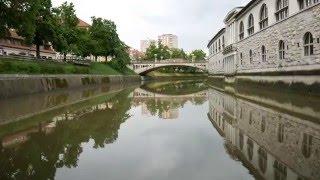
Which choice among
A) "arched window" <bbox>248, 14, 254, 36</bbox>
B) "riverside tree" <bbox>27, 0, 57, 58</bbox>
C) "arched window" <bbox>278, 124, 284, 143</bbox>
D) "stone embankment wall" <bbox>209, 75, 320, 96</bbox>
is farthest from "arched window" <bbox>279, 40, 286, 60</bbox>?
"riverside tree" <bbox>27, 0, 57, 58</bbox>

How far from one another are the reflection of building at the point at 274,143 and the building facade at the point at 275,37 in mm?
12065

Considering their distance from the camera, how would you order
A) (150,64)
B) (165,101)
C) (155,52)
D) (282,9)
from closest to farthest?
(165,101) → (282,9) → (150,64) → (155,52)

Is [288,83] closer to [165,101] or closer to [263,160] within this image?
[165,101]

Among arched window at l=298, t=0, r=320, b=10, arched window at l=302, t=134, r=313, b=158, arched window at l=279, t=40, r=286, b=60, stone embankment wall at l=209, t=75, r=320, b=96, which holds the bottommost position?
arched window at l=302, t=134, r=313, b=158

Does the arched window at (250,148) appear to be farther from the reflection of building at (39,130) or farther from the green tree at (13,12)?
the green tree at (13,12)

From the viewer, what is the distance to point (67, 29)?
194 ft

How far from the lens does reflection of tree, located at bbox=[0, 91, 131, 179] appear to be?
7.86m

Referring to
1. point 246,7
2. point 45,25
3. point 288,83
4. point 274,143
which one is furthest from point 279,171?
point 45,25

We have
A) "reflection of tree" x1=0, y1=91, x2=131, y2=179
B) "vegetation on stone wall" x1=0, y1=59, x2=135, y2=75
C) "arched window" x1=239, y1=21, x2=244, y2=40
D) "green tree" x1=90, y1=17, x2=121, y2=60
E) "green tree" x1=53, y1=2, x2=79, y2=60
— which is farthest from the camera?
"green tree" x1=90, y1=17, x2=121, y2=60

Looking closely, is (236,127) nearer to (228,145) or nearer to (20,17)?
(228,145)

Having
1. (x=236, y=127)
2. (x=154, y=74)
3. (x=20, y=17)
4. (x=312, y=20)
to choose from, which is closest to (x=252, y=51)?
(x=312, y=20)

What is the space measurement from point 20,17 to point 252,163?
93.9ft

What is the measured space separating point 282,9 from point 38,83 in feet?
73.2

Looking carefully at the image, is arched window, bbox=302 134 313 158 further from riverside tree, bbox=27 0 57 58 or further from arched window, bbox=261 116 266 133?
riverside tree, bbox=27 0 57 58
